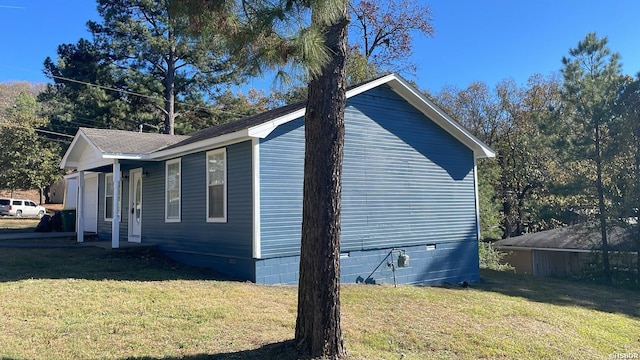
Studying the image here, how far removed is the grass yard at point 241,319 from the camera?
17.4ft

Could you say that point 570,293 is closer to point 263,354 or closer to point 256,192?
point 256,192

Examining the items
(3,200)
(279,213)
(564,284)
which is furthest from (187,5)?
(3,200)

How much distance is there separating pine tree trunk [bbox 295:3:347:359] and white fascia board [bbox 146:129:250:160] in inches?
172

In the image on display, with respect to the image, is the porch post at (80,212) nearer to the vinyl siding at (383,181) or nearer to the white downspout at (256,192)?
the white downspout at (256,192)

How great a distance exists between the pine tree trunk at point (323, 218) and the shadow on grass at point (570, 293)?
23.6ft

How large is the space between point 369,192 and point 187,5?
274 inches

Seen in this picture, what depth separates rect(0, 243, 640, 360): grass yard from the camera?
209 inches

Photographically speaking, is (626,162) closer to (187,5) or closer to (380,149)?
(380,149)

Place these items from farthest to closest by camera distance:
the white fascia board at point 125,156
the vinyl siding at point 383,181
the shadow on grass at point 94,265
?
A: the white fascia board at point 125,156 < the vinyl siding at point 383,181 < the shadow on grass at point 94,265

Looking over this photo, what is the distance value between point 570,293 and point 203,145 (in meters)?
9.71

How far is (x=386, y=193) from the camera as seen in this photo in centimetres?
1146

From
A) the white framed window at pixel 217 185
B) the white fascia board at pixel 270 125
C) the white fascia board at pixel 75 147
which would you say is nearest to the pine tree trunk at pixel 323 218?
the white fascia board at pixel 270 125

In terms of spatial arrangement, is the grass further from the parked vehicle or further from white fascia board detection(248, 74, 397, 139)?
white fascia board detection(248, 74, 397, 139)

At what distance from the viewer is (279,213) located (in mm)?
9688
